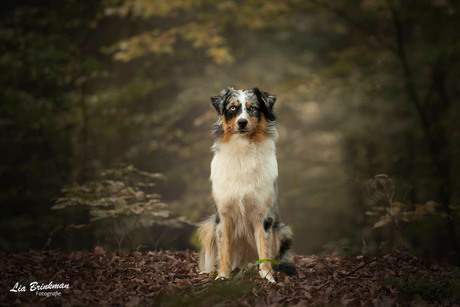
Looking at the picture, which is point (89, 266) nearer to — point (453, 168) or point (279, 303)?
point (279, 303)

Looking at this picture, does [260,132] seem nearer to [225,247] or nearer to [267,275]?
[225,247]

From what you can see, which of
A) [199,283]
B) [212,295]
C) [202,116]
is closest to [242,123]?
[199,283]

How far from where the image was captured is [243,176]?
203 inches

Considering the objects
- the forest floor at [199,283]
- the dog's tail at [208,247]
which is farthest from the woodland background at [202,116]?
the dog's tail at [208,247]

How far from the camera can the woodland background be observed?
787 cm

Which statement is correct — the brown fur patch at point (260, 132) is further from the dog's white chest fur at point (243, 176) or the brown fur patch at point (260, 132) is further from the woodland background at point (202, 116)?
the woodland background at point (202, 116)

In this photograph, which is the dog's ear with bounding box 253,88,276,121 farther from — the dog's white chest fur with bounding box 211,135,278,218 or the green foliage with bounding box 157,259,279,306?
the green foliage with bounding box 157,259,279,306

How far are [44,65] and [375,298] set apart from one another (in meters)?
8.39

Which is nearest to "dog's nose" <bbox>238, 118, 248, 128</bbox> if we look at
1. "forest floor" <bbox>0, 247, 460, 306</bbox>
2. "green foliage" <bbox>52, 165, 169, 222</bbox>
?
"forest floor" <bbox>0, 247, 460, 306</bbox>

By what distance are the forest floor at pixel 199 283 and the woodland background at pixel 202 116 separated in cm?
97

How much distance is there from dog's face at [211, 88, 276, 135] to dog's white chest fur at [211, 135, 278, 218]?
187 millimetres

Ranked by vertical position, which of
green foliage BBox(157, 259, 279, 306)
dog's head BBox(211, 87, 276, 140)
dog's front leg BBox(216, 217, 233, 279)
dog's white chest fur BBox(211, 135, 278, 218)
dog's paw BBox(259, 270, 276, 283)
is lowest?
dog's paw BBox(259, 270, 276, 283)

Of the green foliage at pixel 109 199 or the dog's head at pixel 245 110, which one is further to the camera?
the green foliage at pixel 109 199

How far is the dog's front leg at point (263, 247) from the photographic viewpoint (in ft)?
16.5
